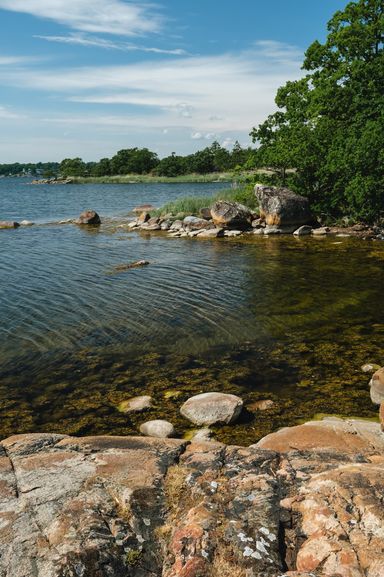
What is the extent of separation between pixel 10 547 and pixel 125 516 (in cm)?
112

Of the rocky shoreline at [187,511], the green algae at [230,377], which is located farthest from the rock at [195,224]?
the rocky shoreline at [187,511]

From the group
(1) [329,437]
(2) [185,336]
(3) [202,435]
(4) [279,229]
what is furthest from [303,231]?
(1) [329,437]

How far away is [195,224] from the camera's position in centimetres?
3594

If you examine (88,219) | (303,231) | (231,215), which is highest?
(231,215)

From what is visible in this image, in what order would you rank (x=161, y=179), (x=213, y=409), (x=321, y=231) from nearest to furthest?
1. (x=213, y=409)
2. (x=321, y=231)
3. (x=161, y=179)

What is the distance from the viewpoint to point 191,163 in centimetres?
14262

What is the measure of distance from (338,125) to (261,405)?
29.0 m

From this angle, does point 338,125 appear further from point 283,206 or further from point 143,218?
point 143,218

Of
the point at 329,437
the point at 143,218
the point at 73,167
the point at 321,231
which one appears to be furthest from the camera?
the point at 73,167

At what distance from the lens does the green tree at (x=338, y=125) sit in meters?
29.3

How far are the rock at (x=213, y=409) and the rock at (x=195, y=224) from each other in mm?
26589

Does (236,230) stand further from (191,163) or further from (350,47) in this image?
(191,163)

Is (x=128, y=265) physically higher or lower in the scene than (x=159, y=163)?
lower

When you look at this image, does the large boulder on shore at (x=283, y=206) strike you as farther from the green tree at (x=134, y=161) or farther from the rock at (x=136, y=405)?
the green tree at (x=134, y=161)
